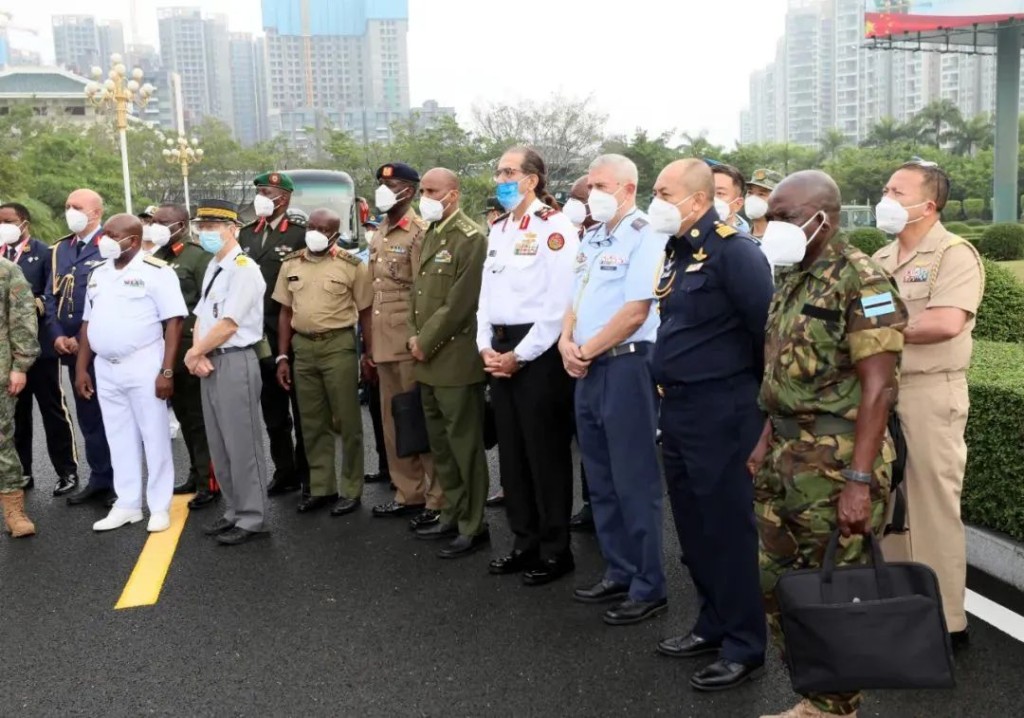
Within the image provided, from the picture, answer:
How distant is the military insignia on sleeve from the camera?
283cm

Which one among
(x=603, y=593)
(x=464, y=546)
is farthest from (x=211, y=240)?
(x=603, y=593)

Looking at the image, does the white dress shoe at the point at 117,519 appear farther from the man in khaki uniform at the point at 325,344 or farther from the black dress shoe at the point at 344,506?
the black dress shoe at the point at 344,506

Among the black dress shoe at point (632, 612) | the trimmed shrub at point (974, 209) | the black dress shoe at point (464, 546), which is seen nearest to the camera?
the black dress shoe at point (632, 612)

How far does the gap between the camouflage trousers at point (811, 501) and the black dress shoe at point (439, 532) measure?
261 cm

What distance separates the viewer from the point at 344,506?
19.6 ft

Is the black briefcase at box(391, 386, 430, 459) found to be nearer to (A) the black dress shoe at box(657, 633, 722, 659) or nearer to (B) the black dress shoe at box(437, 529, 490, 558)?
(B) the black dress shoe at box(437, 529, 490, 558)

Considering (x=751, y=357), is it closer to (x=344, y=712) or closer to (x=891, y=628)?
(x=891, y=628)

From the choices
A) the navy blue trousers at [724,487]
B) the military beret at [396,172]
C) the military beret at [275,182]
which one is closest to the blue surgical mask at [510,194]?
the military beret at [396,172]

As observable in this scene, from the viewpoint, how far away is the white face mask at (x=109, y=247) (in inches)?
222

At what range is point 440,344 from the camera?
16.9ft

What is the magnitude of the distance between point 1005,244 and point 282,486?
2129cm

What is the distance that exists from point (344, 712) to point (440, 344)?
2143 millimetres

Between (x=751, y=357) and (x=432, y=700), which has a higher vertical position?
(x=751, y=357)

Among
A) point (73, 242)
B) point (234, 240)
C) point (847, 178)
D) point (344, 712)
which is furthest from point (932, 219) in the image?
point (847, 178)
